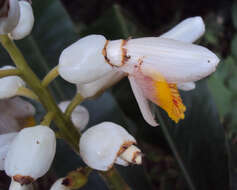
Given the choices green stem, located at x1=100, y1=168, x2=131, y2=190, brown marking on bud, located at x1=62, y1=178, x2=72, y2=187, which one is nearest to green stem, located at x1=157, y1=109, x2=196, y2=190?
green stem, located at x1=100, y1=168, x2=131, y2=190

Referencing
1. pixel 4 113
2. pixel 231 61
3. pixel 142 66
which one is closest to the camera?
pixel 142 66

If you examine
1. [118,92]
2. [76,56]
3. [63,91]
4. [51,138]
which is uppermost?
[76,56]

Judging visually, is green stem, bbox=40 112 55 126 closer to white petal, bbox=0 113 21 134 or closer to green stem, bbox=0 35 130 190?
green stem, bbox=0 35 130 190

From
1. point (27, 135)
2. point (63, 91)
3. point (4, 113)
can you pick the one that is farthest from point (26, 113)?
point (63, 91)

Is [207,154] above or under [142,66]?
under

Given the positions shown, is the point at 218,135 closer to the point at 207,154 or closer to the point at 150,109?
the point at 207,154

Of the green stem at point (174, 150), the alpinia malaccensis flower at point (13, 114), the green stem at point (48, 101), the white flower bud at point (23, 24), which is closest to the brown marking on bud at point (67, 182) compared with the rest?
the green stem at point (48, 101)
